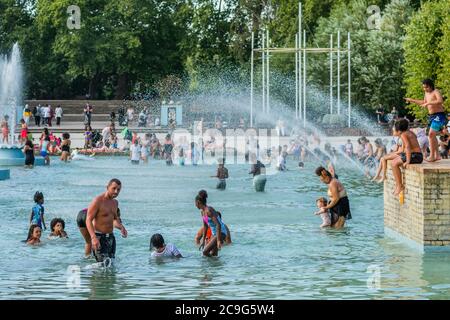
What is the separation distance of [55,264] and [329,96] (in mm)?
48157

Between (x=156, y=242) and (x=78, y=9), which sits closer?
(x=156, y=242)

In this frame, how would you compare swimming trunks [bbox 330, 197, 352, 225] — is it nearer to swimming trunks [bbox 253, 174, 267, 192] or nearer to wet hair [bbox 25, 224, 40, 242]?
wet hair [bbox 25, 224, 40, 242]

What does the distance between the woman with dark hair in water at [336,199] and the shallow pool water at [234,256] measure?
28cm

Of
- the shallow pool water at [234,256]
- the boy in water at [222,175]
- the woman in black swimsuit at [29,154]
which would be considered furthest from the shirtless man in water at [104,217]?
the woman in black swimsuit at [29,154]

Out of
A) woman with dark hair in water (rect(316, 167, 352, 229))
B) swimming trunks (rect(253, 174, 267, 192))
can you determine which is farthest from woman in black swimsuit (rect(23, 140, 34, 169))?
woman with dark hair in water (rect(316, 167, 352, 229))

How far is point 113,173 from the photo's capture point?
44.4 metres

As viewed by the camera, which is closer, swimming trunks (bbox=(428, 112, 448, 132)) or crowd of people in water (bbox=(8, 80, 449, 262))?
crowd of people in water (bbox=(8, 80, 449, 262))

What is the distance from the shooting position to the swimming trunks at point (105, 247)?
20328 mm

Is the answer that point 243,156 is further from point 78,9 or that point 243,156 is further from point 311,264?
point 78,9

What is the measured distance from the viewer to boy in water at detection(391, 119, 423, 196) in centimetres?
2327

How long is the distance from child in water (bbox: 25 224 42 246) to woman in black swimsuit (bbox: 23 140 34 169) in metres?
21.1

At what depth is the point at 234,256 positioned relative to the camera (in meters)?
22.9

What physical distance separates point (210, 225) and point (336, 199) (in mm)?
4676

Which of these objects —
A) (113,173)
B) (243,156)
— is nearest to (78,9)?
(243,156)
